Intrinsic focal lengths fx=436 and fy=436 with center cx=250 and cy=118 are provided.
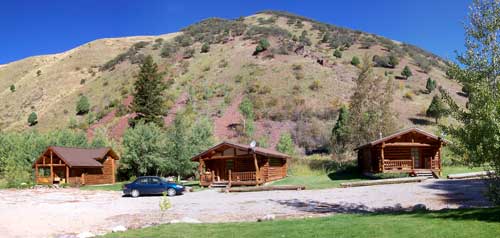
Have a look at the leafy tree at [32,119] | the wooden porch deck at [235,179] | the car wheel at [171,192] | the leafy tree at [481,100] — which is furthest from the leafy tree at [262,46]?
the leafy tree at [481,100]

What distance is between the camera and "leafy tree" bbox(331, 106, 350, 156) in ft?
137

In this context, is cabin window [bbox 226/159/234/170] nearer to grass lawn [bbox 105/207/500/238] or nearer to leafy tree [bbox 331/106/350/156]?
leafy tree [bbox 331/106/350/156]

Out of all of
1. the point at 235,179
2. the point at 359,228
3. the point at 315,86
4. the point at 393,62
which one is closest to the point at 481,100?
the point at 359,228

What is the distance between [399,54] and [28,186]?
69.9m

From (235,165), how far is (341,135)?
1318cm

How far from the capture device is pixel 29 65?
108312mm

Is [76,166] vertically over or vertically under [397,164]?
over

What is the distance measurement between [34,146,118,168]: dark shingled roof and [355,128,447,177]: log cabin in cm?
2444

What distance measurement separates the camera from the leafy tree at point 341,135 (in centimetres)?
4191

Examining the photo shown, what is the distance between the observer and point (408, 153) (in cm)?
3341

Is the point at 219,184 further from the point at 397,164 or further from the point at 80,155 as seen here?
the point at 80,155

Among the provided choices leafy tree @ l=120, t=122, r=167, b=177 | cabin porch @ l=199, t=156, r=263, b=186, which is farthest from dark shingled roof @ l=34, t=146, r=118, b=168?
cabin porch @ l=199, t=156, r=263, b=186

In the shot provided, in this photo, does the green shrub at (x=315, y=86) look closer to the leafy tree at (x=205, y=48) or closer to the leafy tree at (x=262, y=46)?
the leafy tree at (x=262, y=46)

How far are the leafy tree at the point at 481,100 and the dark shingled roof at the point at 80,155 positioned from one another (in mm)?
33179
